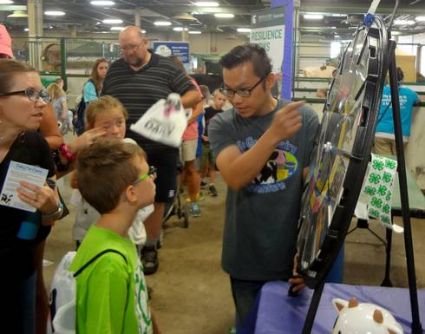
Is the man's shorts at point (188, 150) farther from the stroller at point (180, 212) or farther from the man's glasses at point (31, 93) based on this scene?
the man's glasses at point (31, 93)

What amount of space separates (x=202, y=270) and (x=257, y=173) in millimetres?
2511

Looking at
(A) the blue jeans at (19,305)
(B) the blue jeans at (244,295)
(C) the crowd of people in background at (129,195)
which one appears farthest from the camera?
(B) the blue jeans at (244,295)

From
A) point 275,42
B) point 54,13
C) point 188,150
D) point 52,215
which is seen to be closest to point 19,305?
point 52,215

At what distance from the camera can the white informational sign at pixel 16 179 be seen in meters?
1.49

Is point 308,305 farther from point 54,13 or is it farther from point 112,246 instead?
point 54,13

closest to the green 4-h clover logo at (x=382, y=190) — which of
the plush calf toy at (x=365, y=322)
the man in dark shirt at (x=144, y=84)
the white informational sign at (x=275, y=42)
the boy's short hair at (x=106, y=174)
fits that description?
the plush calf toy at (x=365, y=322)

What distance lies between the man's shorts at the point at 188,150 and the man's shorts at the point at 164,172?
167 cm

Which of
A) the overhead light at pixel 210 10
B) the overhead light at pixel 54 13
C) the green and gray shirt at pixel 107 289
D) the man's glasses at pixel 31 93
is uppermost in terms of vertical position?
the overhead light at pixel 54 13

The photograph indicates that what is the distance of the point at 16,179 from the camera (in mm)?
1492

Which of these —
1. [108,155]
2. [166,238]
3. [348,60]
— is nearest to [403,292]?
[348,60]

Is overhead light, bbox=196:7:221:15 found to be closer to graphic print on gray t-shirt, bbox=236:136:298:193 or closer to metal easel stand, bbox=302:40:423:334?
graphic print on gray t-shirt, bbox=236:136:298:193

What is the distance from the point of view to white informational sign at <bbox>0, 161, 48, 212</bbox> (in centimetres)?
149

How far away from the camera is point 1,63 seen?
1.66 meters

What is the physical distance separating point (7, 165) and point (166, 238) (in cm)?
315
